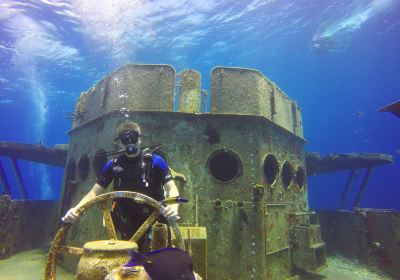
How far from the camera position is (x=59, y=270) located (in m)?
6.52

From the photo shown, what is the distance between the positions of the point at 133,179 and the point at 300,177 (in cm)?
662

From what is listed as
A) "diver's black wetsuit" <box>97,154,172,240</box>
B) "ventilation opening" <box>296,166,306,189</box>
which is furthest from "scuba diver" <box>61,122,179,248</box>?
"ventilation opening" <box>296,166,306,189</box>

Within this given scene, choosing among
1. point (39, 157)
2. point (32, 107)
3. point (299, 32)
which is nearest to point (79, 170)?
point (39, 157)

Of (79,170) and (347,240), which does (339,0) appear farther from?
(79,170)

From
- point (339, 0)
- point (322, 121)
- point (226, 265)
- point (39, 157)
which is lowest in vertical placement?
point (226, 265)

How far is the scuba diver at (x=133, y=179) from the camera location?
337 cm

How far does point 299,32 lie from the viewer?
88.3 ft

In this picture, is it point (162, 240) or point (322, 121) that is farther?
point (322, 121)

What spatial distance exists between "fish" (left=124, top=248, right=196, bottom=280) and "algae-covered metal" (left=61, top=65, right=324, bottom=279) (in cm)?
438

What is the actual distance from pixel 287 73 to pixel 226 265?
140 ft

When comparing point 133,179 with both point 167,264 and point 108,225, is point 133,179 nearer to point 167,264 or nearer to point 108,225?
point 108,225

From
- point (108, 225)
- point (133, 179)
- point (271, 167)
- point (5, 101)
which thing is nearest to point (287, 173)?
point (271, 167)

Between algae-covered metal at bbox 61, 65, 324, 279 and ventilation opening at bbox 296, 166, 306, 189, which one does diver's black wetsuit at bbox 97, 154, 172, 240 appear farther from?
ventilation opening at bbox 296, 166, 306, 189

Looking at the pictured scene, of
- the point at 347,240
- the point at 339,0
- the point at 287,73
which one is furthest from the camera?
the point at 287,73
